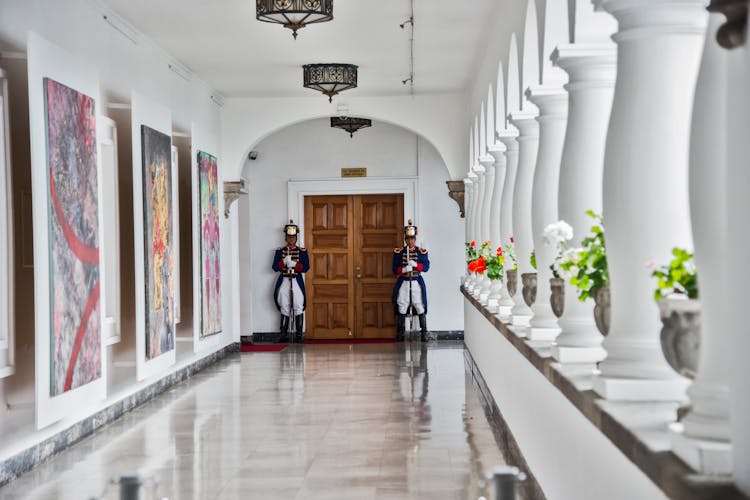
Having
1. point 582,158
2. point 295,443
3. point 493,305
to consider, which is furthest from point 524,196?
point 582,158

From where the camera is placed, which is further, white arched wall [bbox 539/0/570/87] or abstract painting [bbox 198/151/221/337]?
abstract painting [bbox 198/151/221/337]

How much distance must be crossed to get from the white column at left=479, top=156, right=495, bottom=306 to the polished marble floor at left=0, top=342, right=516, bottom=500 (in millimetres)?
1128

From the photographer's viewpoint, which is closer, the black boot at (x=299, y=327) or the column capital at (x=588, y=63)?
the column capital at (x=588, y=63)

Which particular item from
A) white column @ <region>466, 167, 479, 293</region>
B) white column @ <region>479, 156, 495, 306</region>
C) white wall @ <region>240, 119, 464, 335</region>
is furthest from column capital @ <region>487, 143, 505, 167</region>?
white wall @ <region>240, 119, 464, 335</region>

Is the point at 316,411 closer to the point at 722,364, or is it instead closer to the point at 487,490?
the point at 487,490

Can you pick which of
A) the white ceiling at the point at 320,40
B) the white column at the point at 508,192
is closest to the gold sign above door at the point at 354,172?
the white ceiling at the point at 320,40

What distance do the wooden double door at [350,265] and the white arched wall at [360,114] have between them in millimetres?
2682

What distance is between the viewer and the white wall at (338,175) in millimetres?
17781

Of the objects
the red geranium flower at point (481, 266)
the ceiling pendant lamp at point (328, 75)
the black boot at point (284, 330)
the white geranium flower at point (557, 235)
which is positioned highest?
the ceiling pendant lamp at point (328, 75)

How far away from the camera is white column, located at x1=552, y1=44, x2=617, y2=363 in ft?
15.8

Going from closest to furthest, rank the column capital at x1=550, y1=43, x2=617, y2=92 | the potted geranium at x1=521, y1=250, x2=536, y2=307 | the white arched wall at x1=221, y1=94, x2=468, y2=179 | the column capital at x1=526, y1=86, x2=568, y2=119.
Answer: the column capital at x1=550, y1=43, x2=617, y2=92, the column capital at x1=526, y1=86, x2=568, y2=119, the potted geranium at x1=521, y1=250, x2=536, y2=307, the white arched wall at x1=221, y1=94, x2=468, y2=179

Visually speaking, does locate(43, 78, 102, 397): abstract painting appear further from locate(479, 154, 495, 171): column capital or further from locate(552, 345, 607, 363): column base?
locate(479, 154, 495, 171): column capital

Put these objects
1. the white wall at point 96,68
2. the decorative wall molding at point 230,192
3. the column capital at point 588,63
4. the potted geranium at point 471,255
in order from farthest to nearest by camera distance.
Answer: the decorative wall molding at point 230,192 → the potted geranium at point 471,255 → the white wall at point 96,68 → the column capital at point 588,63

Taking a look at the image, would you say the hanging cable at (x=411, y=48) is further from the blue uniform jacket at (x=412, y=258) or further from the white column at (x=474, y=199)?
the blue uniform jacket at (x=412, y=258)
